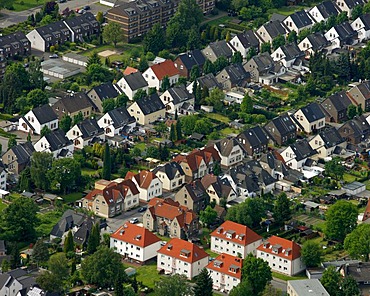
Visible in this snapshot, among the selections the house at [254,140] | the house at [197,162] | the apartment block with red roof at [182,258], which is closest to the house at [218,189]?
the house at [197,162]

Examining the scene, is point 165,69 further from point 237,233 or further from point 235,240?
point 235,240

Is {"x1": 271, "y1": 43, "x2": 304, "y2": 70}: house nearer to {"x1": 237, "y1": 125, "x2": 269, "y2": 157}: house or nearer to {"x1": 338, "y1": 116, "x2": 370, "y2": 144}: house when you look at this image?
{"x1": 338, "y1": 116, "x2": 370, "y2": 144}: house

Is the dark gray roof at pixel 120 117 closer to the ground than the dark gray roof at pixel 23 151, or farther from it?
closer to the ground

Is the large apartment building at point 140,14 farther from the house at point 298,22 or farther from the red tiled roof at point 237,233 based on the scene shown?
the red tiled roof at point 237,233

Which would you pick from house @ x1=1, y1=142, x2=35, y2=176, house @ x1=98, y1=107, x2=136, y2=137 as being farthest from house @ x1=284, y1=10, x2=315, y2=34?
house @ x1=1, y1=142, x2=35, y2=176

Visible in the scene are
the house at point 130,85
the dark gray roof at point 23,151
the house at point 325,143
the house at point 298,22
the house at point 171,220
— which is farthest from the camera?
the house at point 298,22
